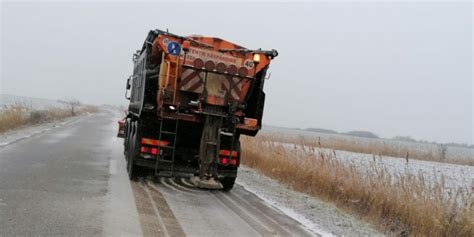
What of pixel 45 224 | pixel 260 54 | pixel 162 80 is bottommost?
pixel 45 224

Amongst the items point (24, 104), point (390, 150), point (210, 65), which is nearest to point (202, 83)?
point (210, 65)

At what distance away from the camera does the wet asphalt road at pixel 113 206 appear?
609 centimetres

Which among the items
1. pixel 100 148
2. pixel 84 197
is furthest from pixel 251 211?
pixel 100 148

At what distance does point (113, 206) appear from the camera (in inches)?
287

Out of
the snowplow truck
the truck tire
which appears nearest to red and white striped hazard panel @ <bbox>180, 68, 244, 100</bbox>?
the snowplow truck

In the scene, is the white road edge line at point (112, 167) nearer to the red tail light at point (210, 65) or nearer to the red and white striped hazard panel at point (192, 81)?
the red and white striped hazard panel at point (192, 81)

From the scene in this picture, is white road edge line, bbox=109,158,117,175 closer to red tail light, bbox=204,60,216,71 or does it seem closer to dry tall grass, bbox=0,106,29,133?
red tail light, bbox=204,60,216,71

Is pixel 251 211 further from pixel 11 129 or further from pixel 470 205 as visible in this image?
pixel 11 129

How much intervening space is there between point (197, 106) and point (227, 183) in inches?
73.6

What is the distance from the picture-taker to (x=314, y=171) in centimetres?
1186

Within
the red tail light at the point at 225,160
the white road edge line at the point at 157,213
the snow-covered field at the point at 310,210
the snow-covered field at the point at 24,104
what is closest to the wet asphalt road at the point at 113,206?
the white road edge line at the point at 157,213

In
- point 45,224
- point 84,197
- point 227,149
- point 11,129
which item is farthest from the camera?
point 11,129

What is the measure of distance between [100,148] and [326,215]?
32.5 ft

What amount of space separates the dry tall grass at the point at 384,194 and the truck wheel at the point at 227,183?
2.17 meters
